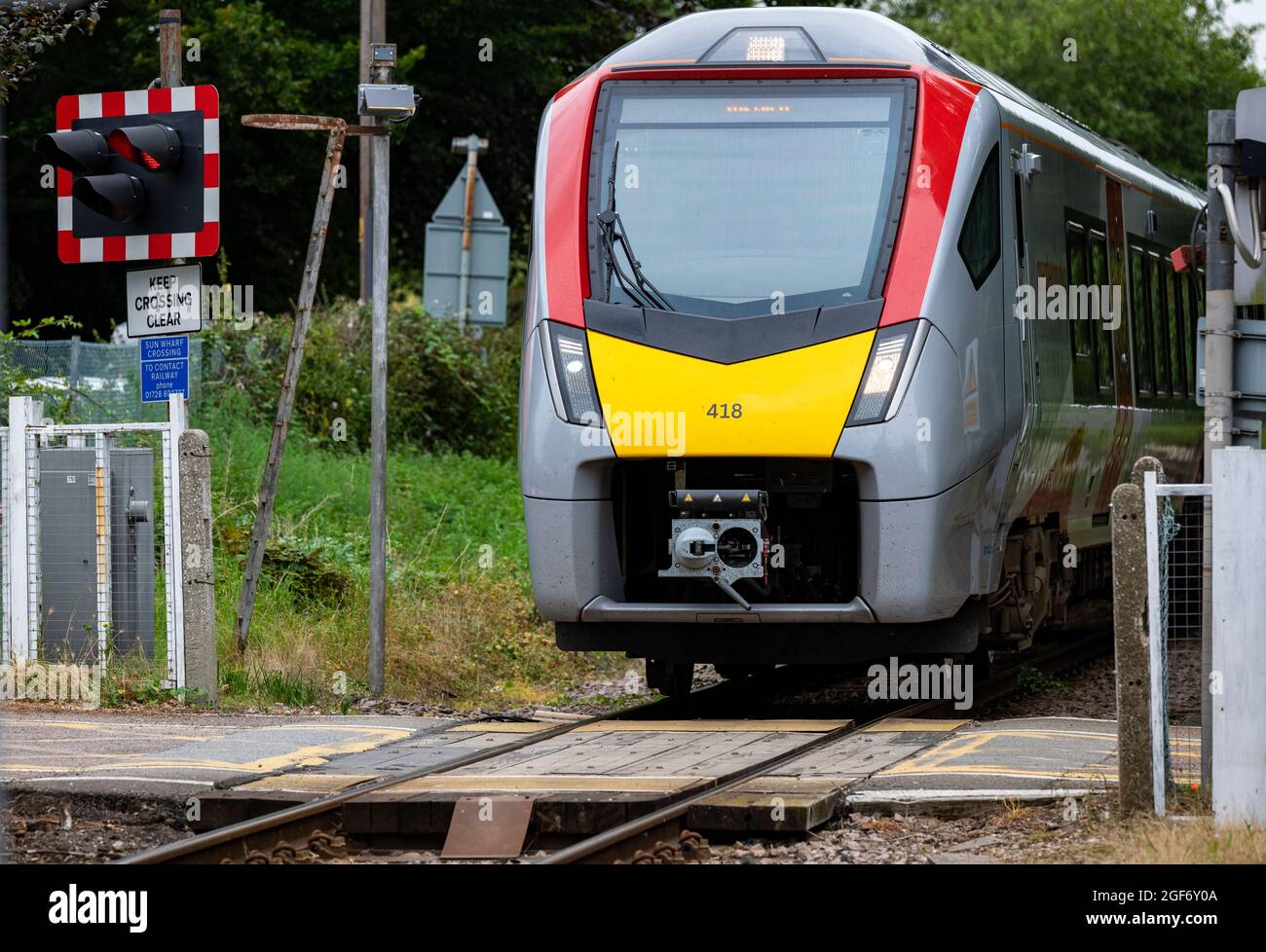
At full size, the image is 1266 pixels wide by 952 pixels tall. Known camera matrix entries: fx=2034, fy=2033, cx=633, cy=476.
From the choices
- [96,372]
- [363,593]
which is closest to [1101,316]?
[363,593]

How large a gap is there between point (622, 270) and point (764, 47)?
60.9 inches

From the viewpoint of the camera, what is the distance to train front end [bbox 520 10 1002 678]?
10.2 metres

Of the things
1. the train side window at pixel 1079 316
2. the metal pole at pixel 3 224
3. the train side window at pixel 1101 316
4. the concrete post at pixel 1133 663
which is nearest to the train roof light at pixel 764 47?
the train side window at pixel 1079 316

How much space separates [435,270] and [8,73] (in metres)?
10.9

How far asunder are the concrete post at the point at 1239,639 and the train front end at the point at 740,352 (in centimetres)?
290

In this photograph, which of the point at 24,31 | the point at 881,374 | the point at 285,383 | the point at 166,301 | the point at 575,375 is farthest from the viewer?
the point at 285,383

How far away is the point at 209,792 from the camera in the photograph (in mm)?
8203

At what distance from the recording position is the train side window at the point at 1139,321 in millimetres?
15047

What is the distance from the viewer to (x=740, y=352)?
10.3 meters

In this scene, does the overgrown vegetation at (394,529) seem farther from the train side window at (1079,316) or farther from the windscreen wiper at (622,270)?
the train side window at (1079,316)

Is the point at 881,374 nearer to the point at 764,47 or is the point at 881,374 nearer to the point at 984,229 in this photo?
the point at 984,229

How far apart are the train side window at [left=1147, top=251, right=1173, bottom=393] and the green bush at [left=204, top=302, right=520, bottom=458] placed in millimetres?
7849
